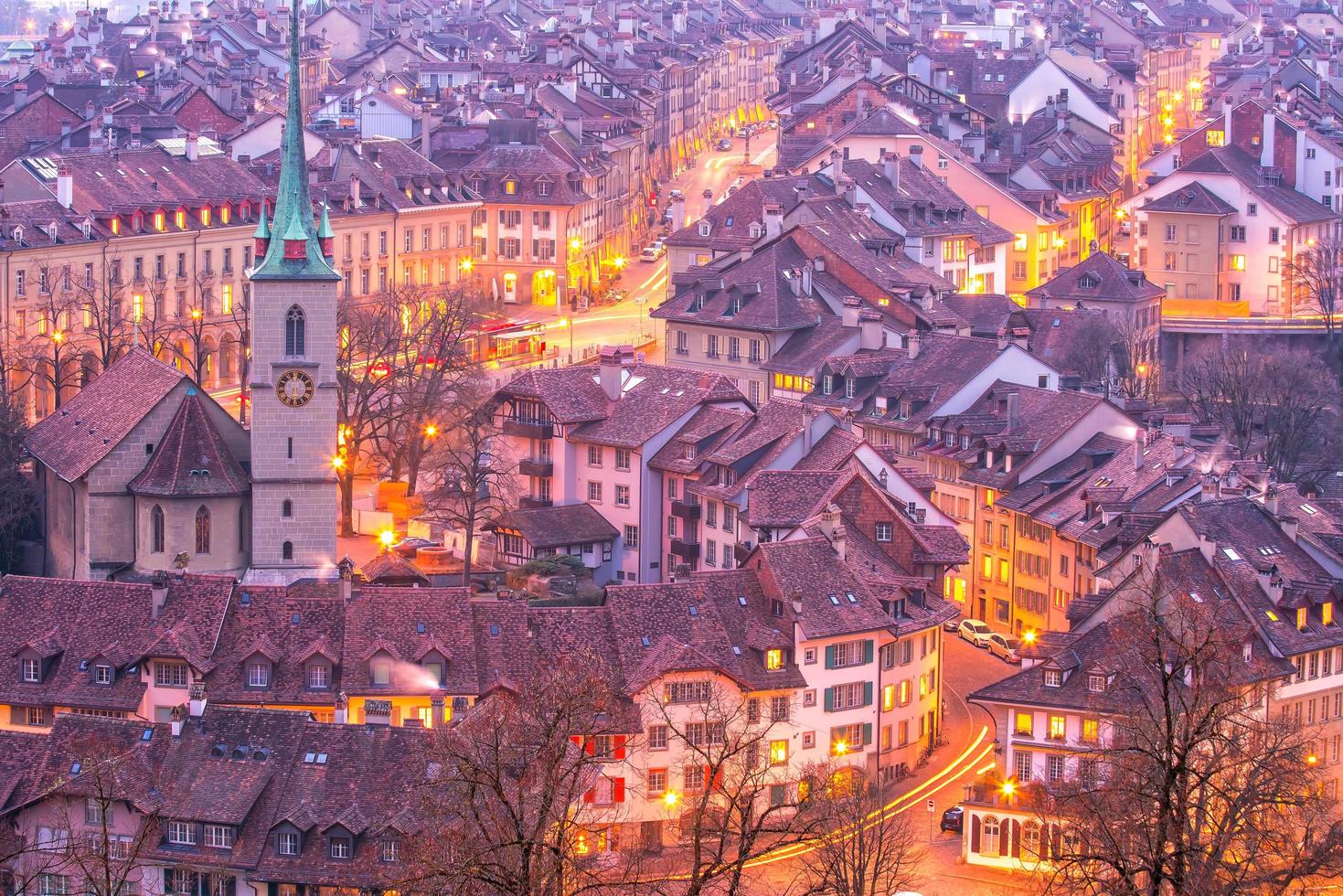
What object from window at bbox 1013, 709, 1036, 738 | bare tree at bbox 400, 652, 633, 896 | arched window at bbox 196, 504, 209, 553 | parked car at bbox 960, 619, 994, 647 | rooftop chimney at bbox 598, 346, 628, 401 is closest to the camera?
Result: bare tree at bbox 400, 652, 633, 896

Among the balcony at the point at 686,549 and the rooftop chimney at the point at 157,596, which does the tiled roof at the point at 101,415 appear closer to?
the rooftop chimney at the point at 157,596

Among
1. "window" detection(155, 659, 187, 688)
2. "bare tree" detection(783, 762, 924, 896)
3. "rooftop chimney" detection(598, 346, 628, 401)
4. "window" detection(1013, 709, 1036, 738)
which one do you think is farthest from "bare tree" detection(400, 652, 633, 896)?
"rooftop chimney" detection(598, 346, 628, 401)

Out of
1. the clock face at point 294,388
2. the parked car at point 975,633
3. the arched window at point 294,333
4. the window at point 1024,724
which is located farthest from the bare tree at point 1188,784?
the arched window at point 294,333

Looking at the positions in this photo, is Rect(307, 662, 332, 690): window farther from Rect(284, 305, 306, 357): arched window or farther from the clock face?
Rect(284, 305, 306, 357): arched window

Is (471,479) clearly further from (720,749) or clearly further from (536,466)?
(720,749)

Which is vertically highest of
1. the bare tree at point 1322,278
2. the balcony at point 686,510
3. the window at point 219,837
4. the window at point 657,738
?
the bare tree at point 1322,278

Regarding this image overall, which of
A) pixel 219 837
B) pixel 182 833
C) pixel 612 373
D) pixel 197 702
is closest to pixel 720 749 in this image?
pixel 219 837

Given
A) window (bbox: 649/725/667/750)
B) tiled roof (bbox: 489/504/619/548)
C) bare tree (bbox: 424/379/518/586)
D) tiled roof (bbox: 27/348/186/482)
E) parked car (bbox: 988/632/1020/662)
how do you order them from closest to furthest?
window (bbox: 649/725/667/750)
tiled roof (bbox: 27/348/186/482)
parked car (bbox: 988/632/1020/662)
tiled roof (bbox: 489/504/619/548)
bare tree (bbox: 424/379/518/586)
